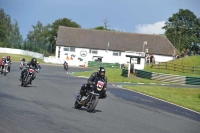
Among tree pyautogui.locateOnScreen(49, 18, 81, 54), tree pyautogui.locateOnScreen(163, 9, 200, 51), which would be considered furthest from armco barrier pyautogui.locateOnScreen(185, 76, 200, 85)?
tree pyautogui.locateOnScreen(49, 18, 81, 54)

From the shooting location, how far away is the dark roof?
3607 inches

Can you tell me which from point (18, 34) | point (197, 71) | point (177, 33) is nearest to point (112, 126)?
point (197, 71)

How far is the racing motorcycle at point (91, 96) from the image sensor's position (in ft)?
45.9

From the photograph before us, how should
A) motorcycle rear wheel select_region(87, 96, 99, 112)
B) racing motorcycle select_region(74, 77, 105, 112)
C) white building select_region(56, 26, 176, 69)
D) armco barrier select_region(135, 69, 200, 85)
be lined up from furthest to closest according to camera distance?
white building select_region(56, 26, 176, 69) → armco barrier select_region(135, 69, 200, 85) → motorcycle rear wheel select_region(87, 96, 99, 112) → racing motorcycle select_region(74, 77, 105, 112)

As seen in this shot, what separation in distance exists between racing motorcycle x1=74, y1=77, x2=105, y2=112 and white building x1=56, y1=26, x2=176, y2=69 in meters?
73.8

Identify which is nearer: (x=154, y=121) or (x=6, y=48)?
(x=154, y=121)

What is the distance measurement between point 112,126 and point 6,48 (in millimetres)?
80076

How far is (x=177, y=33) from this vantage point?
110 meters

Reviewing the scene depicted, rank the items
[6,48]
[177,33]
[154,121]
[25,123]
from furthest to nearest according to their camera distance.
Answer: [177,33] → [6,48] → [154,121] → [25,123]

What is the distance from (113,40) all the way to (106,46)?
2.74 m

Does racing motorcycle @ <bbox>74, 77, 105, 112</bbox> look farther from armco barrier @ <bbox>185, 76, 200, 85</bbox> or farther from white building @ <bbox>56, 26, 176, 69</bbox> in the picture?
white building @ <bbox>56, 26, 176, 69</bbox>

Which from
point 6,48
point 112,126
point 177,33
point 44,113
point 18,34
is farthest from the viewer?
point 18,34

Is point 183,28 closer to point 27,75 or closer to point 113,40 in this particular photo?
point 113,40

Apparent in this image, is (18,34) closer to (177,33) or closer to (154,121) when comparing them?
(177,33)
